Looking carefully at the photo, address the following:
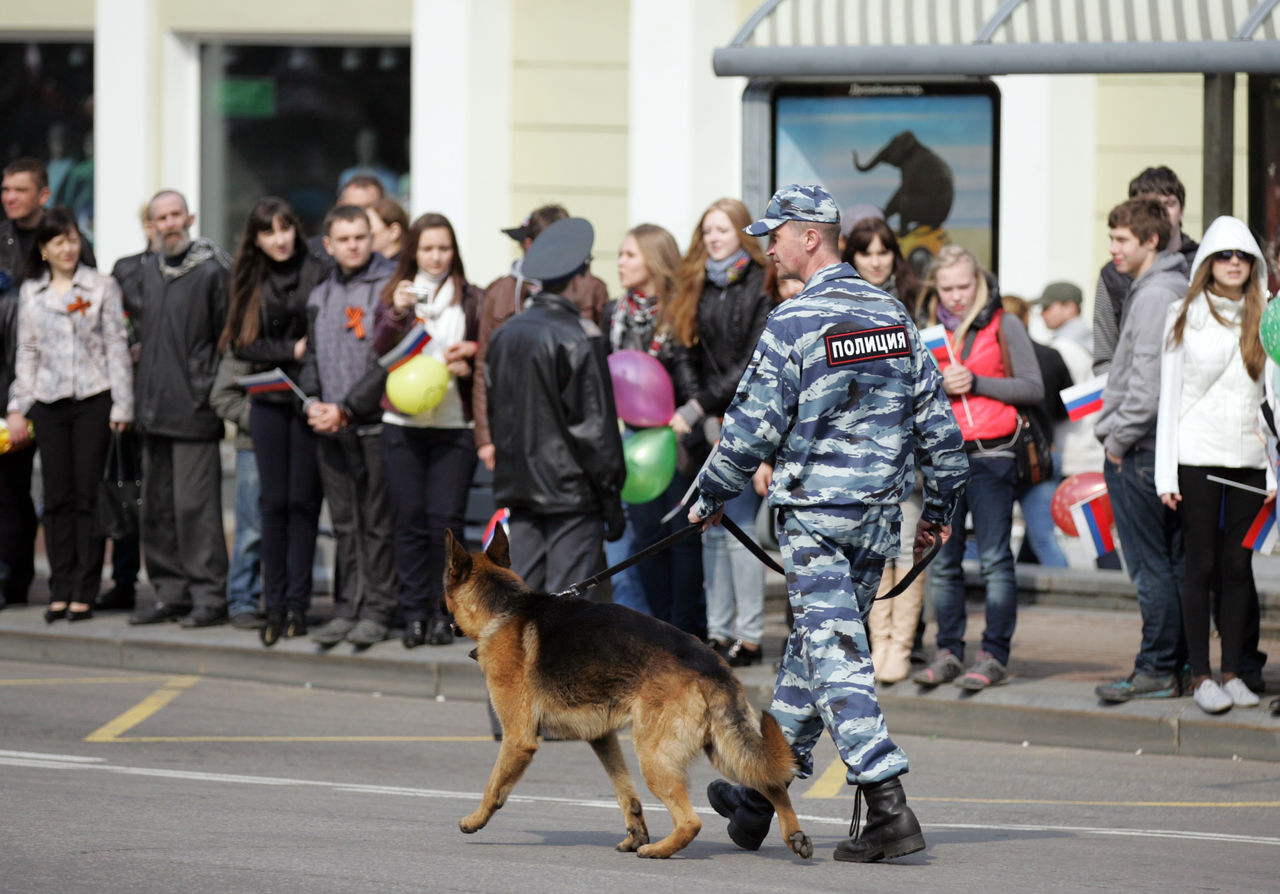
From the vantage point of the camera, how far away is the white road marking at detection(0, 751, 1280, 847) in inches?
268

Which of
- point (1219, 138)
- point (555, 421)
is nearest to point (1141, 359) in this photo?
point (1219, 138)

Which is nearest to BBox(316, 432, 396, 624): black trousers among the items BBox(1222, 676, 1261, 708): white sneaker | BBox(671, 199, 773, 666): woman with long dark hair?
BBox(671, 199, 773, 666): woman with long dark hair

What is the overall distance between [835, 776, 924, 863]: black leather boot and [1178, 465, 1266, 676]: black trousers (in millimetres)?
3183

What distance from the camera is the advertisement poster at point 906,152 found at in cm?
1135

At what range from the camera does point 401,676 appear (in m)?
10.1

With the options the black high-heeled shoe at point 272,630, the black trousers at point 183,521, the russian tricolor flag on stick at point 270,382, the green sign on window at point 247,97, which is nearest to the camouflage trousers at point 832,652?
the russian tricolor flag on stick at point 270,382

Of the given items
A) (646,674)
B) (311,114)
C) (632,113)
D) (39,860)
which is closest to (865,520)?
(646,674)

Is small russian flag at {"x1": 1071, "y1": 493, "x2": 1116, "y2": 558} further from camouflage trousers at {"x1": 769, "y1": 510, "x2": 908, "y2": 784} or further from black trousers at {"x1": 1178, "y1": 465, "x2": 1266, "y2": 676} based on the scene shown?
camouflage trousers at {"x1": 769, "y1": 510, "x2": 908, "y2": 784}

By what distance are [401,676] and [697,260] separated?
2.67 meters

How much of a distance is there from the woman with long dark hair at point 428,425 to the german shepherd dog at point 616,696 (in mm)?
3584

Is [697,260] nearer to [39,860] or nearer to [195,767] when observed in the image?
[195,767]

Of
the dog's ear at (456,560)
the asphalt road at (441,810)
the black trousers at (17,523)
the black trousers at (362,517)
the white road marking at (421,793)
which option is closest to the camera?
the asphalt road at (441,810)

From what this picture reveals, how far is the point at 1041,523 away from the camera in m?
12.1

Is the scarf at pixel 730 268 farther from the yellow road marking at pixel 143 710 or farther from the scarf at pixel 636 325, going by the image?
the yellow road marking at pixel 143 710
